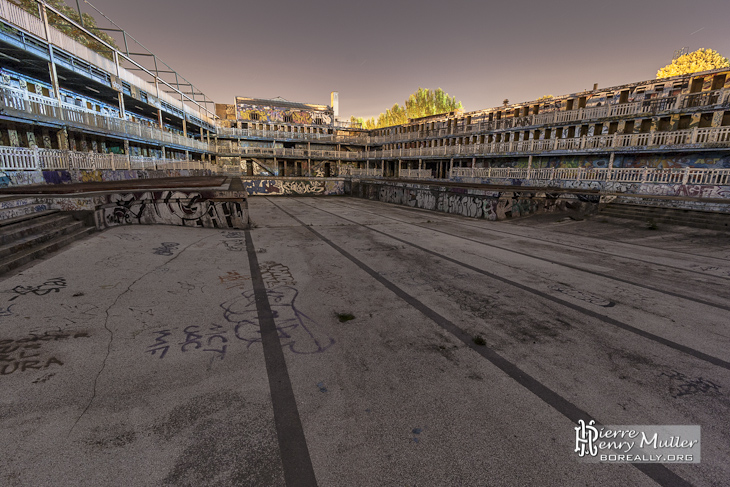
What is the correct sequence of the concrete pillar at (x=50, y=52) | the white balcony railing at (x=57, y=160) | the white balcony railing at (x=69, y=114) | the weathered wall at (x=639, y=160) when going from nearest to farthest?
the white balcony railing at (x=57, y=160) → the white balcony railing at (x=69, y=114) → the concrete pillar at (x=50, y=52) → the weathered wall at (x=639, y=160)

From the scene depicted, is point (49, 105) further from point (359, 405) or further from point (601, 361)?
point (601, 361)

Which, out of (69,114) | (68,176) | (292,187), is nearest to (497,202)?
(68,176)

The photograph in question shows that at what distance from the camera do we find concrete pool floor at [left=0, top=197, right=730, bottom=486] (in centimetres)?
219

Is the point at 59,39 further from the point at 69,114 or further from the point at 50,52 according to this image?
the point at 69,114

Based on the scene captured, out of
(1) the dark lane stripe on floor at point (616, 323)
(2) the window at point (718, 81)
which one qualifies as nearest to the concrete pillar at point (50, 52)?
(1) the dark lane stripe on floor at point (616, 323)

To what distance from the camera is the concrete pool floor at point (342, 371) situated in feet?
7.19

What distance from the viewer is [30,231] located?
632cm

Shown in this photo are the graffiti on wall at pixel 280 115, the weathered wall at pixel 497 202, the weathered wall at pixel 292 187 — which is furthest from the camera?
the graffiti on wall at pixel 280 115

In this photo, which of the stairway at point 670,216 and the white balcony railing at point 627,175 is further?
the white balcony railing at point 627,175

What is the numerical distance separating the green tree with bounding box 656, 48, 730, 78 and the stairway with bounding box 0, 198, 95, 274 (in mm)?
65667

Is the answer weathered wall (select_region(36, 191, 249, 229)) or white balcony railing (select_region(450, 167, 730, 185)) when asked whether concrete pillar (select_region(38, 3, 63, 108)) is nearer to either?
weathered wall (select_region(36, 191, 249, 229))

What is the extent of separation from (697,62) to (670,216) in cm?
5171

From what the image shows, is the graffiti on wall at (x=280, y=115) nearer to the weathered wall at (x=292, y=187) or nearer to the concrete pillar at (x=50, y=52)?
the weathered wall at (x=292, y=187)

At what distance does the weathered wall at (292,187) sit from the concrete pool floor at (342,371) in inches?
1046
